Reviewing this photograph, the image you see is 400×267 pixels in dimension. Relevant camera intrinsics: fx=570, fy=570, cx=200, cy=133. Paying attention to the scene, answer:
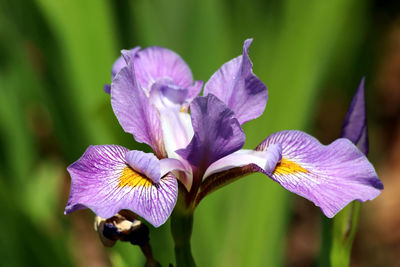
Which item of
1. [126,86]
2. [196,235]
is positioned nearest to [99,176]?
[126,86]

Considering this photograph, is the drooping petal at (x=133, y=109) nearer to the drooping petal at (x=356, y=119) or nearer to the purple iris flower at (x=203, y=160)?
the purple iris flower at (x=203, y=160)

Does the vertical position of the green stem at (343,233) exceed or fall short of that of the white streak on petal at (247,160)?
it falls short

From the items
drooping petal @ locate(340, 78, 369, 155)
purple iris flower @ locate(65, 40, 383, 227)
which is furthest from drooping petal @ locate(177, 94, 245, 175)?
drooping petal @ locate(340, 78, 369, 155)

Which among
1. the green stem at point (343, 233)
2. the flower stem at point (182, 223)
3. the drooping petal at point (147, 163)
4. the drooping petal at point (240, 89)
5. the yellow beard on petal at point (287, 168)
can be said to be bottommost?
the green stem at point (343, 233)

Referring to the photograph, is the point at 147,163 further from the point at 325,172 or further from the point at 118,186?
the point at 325,172

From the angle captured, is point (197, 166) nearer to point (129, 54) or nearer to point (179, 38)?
point (129, 54)

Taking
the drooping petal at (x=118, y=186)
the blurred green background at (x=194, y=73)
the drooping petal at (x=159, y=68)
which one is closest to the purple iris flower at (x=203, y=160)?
the drooping petal at (x=118, y=186)

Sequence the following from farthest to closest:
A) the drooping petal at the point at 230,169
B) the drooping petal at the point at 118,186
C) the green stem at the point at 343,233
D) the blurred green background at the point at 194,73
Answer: the blurred green background at the point at 194,73 < the green stem at the point at 343,233 < the drooping petal at the point at 230,169 < the drooping petal at the point at 118,186
